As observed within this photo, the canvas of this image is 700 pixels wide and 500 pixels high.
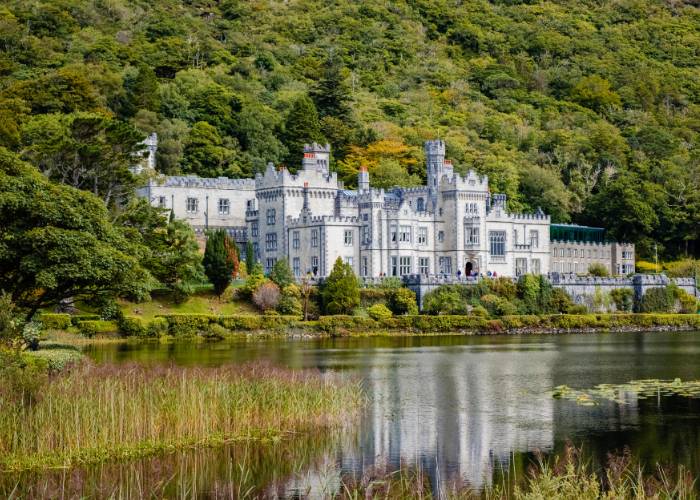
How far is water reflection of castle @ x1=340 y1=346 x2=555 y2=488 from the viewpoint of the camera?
26469 millimetres

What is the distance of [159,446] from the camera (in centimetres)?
2594

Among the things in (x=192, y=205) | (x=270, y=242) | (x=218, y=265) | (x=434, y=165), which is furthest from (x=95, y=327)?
(x=434, y=165)

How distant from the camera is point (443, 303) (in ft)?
249

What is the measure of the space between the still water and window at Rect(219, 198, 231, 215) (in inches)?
1174

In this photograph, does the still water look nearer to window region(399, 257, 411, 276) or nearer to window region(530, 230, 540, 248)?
window region(399, 257, 411, 276)

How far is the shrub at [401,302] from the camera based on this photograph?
247 ft

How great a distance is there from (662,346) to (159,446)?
39.3m

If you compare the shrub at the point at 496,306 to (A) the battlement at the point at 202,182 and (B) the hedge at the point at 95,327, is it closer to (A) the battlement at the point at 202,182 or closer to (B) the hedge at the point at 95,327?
(A) the battlement at the point at 202,182

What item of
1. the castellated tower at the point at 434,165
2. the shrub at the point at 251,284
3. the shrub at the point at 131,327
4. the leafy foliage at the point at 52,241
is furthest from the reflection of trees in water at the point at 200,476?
the castellated tower at the point at 434,165

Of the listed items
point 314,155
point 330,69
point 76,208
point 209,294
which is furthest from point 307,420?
point 330,69

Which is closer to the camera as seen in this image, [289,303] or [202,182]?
[289,303]

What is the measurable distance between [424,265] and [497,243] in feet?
20.8

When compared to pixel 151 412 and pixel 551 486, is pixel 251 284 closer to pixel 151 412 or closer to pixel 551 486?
pixel 151 412

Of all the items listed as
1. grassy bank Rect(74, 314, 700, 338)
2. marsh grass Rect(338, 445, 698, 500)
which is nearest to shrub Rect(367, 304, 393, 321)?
grassy bank Rect(74, 314, 700, 338)
